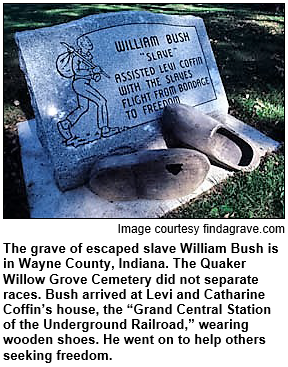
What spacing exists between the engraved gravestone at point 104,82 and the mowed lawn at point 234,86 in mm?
681

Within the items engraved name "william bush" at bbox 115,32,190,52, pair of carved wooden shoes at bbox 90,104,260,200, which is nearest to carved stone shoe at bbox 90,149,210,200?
pair of carved wooden shoes at bbox 90,104,260,200

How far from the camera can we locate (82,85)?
10.1 ft

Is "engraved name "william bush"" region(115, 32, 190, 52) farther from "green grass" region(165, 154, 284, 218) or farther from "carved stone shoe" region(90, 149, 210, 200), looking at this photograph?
"green grass" region(165, 154, 284, 218)

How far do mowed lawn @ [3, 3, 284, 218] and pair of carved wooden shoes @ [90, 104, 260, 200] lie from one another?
0.64 feet

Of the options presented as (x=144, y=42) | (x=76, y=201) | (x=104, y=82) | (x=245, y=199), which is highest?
(x=144, y=42)

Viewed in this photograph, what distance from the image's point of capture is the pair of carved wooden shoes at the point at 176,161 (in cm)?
285

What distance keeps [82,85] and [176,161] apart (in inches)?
40.1

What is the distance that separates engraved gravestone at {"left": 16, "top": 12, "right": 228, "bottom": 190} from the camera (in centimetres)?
294

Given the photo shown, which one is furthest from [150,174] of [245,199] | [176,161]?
[245,199]

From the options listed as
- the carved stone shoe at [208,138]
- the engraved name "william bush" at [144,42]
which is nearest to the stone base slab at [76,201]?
the carved stone shoe at [208,138]

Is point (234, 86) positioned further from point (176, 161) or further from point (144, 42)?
point (176, 161)
